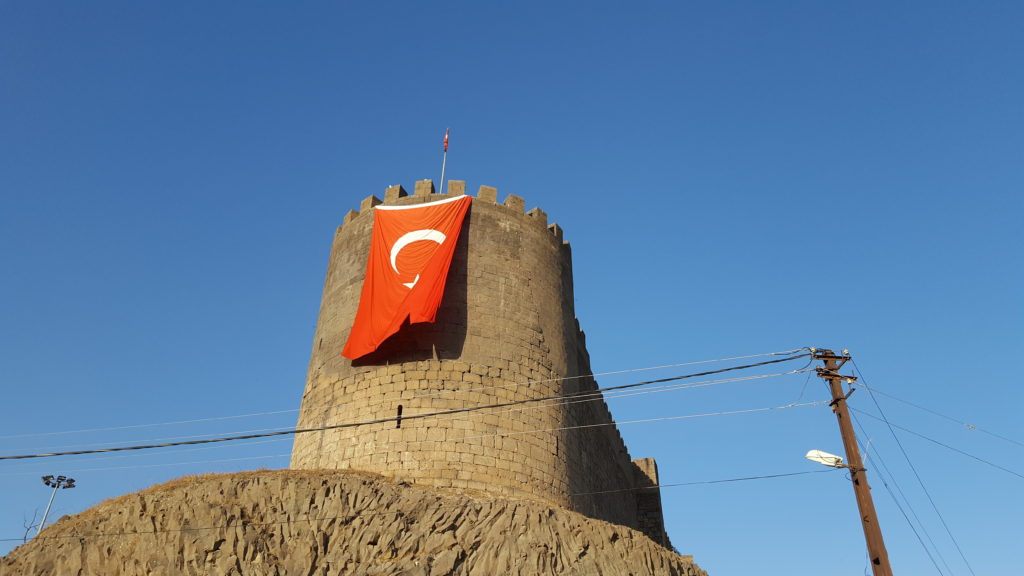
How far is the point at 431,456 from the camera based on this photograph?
16562 mm

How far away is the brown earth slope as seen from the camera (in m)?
13.0

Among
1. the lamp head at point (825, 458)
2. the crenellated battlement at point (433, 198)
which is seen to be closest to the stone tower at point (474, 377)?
the crenellated battlement at point (433, 198)

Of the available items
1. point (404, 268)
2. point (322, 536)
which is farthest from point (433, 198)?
point (322, 536)

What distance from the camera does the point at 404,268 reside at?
758 inches

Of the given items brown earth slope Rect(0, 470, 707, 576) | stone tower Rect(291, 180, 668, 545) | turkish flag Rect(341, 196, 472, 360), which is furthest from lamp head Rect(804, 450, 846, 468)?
turkish flag Rect(341, 196, 472, 360)

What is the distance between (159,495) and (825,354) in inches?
488

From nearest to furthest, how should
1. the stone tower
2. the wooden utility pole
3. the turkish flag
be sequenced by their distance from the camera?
1. the wooden utility pole
2. the stone tower
3. the turkish flag

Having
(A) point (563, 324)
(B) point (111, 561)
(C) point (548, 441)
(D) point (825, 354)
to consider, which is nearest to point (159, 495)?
(B) point (111, 561)

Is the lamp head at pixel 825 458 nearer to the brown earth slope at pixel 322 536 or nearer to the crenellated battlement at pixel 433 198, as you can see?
the brown earth slope at pixel 322 536

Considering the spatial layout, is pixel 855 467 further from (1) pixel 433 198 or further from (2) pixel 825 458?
(1) pixel 433 198

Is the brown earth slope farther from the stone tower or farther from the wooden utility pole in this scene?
the wooden utility pole

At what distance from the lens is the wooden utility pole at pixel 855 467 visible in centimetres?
1240

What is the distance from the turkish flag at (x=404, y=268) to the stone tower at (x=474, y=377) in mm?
382

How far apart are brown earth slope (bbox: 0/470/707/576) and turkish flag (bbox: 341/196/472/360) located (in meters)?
4.43
